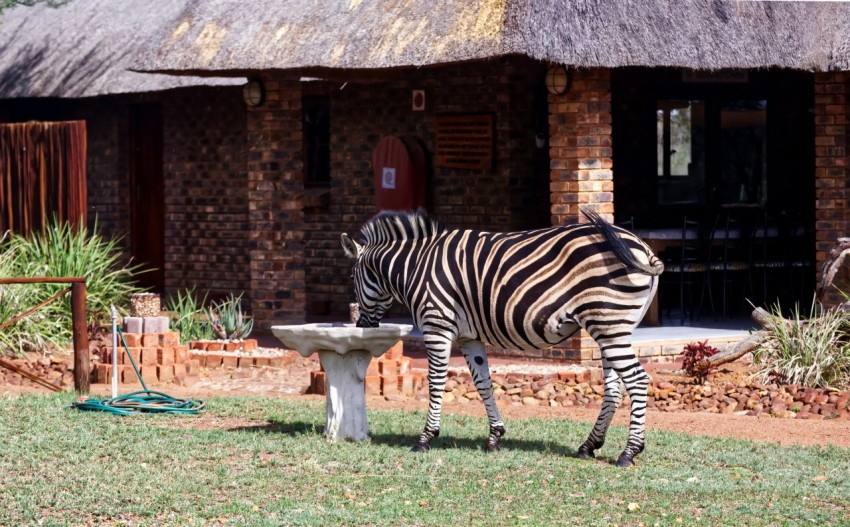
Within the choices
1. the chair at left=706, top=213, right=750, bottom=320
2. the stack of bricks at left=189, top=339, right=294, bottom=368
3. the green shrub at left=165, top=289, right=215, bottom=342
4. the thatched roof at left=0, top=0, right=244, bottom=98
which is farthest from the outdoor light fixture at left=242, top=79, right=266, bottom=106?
the chair at left=706, top=213, right=750, bottom=320

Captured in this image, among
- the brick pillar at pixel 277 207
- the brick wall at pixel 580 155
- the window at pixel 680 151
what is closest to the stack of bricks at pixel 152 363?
the brick pillar at pixel 277 207

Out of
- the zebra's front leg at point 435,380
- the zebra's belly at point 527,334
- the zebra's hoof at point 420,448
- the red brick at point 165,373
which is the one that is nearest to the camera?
the zebra's belly at point 527,334

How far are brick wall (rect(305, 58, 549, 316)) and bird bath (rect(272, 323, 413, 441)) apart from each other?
19.3 ft

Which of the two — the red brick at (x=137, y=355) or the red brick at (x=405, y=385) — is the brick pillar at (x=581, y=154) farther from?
the red brick at (x=137, y=355)

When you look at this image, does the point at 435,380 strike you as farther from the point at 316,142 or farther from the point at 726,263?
the point at 316,142

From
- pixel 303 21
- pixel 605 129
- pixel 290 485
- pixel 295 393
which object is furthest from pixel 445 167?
pixel 290 485

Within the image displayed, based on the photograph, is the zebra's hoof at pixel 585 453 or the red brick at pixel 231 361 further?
the red brick at pixel 231 361

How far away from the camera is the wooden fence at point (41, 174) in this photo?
16.0m

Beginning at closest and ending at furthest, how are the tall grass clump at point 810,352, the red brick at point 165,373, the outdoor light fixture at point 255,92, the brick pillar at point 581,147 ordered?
the tall grass clump at point 810,352 < the red brick at point 165,373 < the brick pillar at point 581,147 < the outdoor light fixture at point 255,92

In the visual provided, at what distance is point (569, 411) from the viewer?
430 inches

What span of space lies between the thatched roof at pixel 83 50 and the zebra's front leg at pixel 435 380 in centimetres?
830

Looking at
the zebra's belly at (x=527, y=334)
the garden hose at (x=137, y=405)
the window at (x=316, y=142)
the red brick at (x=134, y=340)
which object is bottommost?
the garden hose at (x=137, y=405)

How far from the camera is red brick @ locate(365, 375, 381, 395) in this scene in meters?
11.7

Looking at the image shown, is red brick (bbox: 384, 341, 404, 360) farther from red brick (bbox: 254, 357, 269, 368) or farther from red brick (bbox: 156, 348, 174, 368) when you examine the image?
red brick (bbox: 156, 348, 174, 368)
